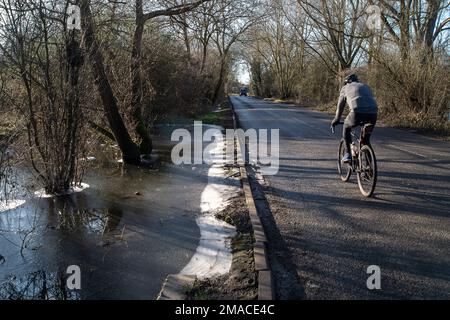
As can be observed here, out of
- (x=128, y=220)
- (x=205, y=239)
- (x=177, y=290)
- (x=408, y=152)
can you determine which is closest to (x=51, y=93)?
(x=128, y=220)

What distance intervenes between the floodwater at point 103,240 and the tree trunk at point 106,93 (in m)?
2.29

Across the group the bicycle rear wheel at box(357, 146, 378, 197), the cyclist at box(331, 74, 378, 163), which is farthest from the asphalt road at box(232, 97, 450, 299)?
the cyclist at box(331, 74, 378, 163)

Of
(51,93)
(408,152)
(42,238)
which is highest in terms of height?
(51,93)

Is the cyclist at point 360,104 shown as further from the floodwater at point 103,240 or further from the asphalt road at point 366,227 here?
the floodwater at point 103,240

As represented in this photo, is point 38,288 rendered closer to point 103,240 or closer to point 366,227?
point 103,240

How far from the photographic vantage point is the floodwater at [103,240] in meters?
4.58

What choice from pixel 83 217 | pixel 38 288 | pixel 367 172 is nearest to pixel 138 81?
pixel 83 217

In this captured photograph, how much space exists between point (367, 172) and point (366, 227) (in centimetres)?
172

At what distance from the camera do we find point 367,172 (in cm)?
725

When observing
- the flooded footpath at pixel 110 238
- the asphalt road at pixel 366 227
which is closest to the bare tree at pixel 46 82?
the flooded footpath at pixel 110 238

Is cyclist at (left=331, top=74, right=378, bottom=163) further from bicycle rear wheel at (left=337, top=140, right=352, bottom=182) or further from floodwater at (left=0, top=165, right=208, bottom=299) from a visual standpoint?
floodwater at (left=0, top=165, right=208, bottom=299)
